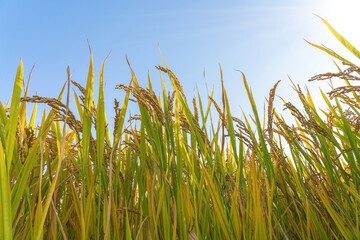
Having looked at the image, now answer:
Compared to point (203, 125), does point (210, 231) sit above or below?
below

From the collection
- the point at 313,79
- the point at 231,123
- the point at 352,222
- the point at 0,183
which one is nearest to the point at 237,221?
the point at 231,123

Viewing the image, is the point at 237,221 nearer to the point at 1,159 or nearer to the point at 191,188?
the point at 191,188

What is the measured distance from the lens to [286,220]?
173cm

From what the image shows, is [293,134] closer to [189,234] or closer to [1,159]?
[189,234]

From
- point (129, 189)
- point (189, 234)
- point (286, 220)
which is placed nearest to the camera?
point (189, 234)

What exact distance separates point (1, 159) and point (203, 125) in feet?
2.97

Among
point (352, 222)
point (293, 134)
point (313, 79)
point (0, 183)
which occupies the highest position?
point (313, 79)

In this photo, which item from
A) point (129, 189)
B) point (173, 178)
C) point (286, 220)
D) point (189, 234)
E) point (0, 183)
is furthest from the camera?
point (286, 220)

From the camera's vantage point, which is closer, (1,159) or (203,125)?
(1,159)

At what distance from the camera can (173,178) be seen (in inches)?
55.2

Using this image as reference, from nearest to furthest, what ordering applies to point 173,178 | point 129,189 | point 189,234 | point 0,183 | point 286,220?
1. point 0,183
2. point 189,234
3. point 173,178
4. point 129,189
5. point 286,220

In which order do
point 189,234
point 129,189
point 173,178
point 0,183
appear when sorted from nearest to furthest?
1. point 0,183
2. point 189,234
3. point 173,178
4. point 129,189

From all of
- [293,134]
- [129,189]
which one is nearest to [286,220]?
[293,134]

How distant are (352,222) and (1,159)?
141 cm
